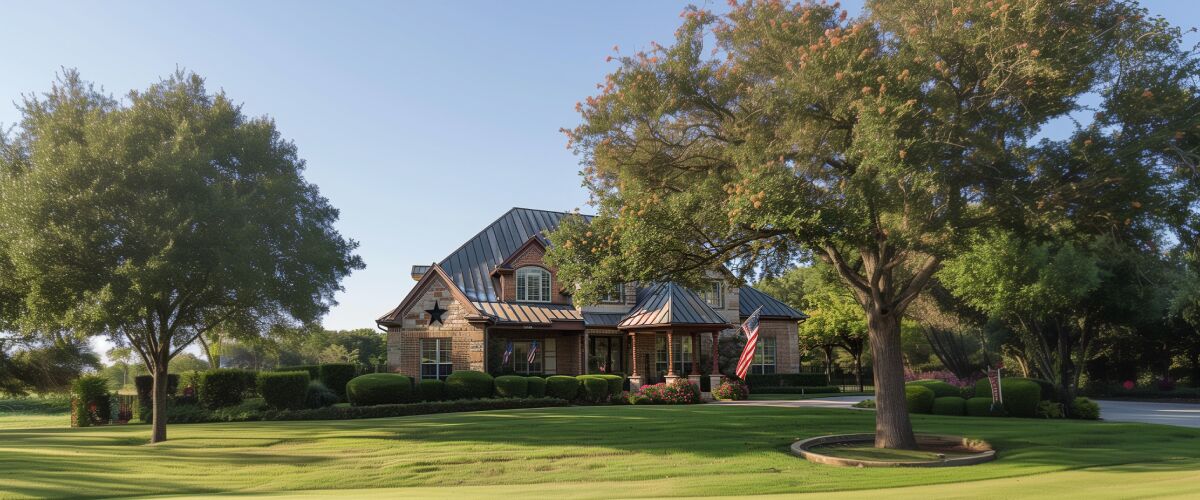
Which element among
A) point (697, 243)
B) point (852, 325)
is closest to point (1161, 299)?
point (852, 325)

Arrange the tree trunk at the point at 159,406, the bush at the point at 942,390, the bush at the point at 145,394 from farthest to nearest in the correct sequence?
the bush at the point at 145,394, the bush at the point at 942,390, the tree trunk at the point at 159,406

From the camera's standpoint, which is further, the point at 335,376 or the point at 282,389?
the point at 335,376

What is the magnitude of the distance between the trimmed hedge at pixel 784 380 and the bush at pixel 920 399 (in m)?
12.8

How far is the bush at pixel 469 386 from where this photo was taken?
88.0 feet

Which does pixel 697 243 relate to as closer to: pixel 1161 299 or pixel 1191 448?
pixel 1191 448

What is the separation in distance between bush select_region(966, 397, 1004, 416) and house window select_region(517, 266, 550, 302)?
714 inches

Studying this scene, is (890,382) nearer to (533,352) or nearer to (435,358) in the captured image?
(533,352)

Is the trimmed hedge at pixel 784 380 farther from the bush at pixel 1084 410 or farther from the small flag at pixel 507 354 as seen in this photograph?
the bush at pixel 1084 410

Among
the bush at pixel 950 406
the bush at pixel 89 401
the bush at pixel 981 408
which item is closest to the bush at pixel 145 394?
the bush at pixel 89 401

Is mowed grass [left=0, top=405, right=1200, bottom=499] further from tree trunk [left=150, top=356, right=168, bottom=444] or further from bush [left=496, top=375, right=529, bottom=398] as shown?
bush [left=496, top=375, right=529, bottom=398]

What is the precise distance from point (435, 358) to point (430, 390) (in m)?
6.44

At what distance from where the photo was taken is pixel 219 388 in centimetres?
2567

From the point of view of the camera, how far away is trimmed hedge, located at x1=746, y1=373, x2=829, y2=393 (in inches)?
1436

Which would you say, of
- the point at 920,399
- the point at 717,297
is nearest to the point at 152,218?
the point at 920,399
